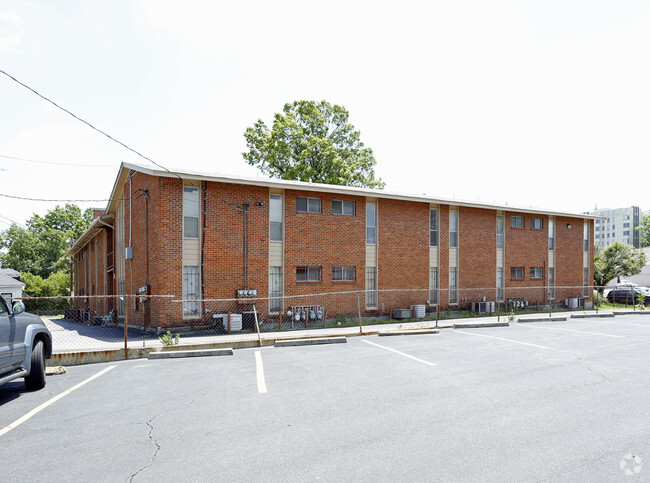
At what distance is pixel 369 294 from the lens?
2002 centimetres

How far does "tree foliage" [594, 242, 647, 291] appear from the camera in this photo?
3491 cm

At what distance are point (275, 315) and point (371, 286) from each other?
5.33 m

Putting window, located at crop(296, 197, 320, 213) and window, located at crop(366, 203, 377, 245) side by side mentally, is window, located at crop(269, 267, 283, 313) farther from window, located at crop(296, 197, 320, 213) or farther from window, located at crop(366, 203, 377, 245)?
window, located at crop(366, 203, 377, 245)

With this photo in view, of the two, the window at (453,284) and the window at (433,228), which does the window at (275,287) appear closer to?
the window at (433,228)

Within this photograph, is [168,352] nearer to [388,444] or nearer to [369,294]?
[388,444]

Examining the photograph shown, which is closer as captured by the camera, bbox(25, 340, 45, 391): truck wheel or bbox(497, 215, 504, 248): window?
bbox(25, 340, 45, 391): truck wheel

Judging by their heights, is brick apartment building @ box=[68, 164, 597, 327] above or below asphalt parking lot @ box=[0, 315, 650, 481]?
above

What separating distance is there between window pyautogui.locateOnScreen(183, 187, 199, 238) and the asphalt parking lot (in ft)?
22.3

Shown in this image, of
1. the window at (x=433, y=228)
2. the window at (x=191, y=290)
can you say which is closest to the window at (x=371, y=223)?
the window at (x=433, y=228)

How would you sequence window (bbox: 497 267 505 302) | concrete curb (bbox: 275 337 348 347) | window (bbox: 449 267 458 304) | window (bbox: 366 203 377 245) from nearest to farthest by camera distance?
1. concrete curb (bbox: 275 337 348 347)
2. window (bbox: 366 203 377 245)
3. window (bbox: 449 267 458 304)
4. window (bbox: 497 267 505 302)

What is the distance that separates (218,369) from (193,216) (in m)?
8.48

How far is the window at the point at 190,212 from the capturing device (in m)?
15.9

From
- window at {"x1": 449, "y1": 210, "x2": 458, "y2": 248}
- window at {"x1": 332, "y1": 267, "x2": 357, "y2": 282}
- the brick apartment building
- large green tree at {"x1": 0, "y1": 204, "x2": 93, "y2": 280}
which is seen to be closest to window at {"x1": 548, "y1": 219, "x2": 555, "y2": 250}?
the brick apartment building
